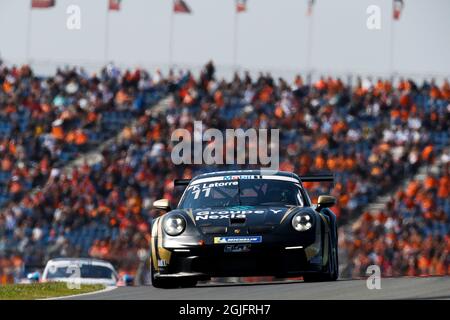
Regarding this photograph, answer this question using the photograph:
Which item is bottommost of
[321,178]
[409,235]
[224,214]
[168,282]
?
[409,235]

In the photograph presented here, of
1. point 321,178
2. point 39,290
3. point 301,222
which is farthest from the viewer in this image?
point 39,290

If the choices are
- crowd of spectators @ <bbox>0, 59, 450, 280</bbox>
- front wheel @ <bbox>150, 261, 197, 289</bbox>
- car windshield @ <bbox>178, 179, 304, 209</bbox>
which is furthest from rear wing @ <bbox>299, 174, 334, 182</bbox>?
crowd of spectators @ <bbox>0, 59, 450, 280</bbox>

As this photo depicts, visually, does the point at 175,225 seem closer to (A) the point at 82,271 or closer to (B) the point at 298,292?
(B) the point at 298,292

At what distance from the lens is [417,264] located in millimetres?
24203

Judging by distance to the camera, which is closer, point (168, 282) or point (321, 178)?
point (168, 282)

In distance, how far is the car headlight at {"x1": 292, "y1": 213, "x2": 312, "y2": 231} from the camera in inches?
492

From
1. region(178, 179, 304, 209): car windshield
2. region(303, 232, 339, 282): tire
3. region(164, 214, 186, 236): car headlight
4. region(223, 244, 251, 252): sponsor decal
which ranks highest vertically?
region(178, 179, 304, 209): car windshield

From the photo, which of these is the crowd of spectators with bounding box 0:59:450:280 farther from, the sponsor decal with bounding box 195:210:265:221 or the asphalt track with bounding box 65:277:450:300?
the sponsor decal with bounding box 195:210:265:221

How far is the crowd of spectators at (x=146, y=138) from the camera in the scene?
27.2m

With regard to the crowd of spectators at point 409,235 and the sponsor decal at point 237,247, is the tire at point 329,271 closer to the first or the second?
the sponsor decal at point 237,247

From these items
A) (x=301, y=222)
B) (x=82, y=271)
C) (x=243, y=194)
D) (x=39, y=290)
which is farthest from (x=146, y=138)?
(x=301, y=222)

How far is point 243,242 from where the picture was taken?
12344 millimetres

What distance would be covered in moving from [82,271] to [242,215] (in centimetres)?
720

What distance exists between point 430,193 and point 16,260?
9.18 m
